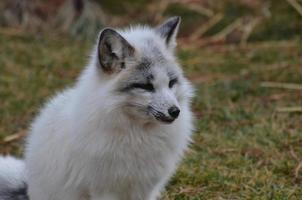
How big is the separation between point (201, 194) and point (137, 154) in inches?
41.3

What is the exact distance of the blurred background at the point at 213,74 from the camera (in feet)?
17.8

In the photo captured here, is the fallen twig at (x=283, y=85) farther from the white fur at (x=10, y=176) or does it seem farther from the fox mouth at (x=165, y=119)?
the fox mouth at (x=165, y=119)

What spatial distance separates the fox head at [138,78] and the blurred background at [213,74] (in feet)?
3.79

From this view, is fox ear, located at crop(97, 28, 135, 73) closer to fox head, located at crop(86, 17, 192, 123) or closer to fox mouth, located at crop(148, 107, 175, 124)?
fox head, located at crop(86, 17, 192, 123)

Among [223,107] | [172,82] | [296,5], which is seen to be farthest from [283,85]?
[172,82]

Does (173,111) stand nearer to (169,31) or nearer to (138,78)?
(138,78)

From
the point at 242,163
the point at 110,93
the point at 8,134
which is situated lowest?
the point at 242,163

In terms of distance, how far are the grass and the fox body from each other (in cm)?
92

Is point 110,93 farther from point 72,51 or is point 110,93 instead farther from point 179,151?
point 72,51

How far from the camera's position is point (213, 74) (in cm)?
840

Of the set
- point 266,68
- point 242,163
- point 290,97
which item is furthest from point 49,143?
point 266,68

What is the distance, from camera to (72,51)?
9.18 meters

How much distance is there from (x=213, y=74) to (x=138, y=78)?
441cm

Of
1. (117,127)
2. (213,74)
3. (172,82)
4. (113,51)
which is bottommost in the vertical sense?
(213,74)
